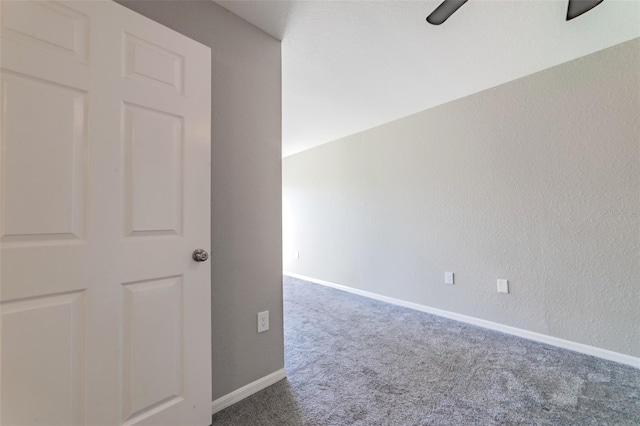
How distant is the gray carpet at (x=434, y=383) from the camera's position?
4.50 ft

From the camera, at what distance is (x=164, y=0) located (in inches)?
51.8

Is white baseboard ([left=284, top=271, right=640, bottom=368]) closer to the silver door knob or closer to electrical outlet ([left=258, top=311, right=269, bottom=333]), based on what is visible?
electrical outlet ([left=258, top=311, right=269, bottom=333])

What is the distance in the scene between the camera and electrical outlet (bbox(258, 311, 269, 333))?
162 cm

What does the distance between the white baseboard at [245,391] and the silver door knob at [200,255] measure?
0.78 meters

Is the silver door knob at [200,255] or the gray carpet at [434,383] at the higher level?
the silver door knob at [200,255]

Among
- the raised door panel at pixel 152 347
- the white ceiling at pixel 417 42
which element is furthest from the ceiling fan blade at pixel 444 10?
the raised door panel at pixel 152 347

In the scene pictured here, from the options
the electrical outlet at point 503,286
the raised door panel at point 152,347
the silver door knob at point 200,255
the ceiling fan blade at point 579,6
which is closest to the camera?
the raised door panel at point 152,347

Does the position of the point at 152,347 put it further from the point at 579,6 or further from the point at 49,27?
the point at 579,6

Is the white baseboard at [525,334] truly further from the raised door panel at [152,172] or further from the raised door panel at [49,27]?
the raised door panel at [49,27]

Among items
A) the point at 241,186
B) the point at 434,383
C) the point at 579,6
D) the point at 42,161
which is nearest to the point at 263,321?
the point at 241,186

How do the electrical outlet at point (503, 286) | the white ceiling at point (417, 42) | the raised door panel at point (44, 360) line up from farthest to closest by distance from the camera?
the electrical outlet at point (503, 286) → the white ceiling at point (417, 42) → the raised door panel at point (44, 360)

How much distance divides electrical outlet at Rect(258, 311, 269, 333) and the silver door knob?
0.56 metres

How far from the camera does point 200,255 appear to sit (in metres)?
1.26

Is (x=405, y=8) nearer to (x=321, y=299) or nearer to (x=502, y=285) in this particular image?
(x=502, y=285)
